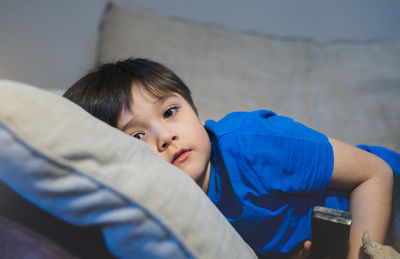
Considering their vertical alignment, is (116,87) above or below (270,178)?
above

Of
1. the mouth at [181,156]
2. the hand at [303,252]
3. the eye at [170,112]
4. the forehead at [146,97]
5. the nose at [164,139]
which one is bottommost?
the hand at [303,252]

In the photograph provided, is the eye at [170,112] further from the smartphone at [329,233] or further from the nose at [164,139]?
the smartphone at [329,233]

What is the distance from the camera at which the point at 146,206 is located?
0.36 meters

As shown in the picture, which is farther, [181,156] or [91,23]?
[91,23]

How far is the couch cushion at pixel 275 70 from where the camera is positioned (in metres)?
1.09

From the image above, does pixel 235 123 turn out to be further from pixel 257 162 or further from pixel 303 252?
pixel 303 252

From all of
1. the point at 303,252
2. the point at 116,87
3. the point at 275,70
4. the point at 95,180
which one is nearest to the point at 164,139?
the point at 116,87

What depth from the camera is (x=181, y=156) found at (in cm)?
62

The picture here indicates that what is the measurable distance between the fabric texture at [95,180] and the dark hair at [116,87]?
27cm

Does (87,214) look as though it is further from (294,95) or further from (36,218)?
(294,95)

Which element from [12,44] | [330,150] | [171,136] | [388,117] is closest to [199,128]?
[171,136]

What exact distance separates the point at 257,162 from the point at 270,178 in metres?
0.04

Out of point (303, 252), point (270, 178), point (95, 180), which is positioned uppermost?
point (95, 180)

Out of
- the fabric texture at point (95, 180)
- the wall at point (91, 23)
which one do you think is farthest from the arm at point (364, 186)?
the wall at point (91, 23)
